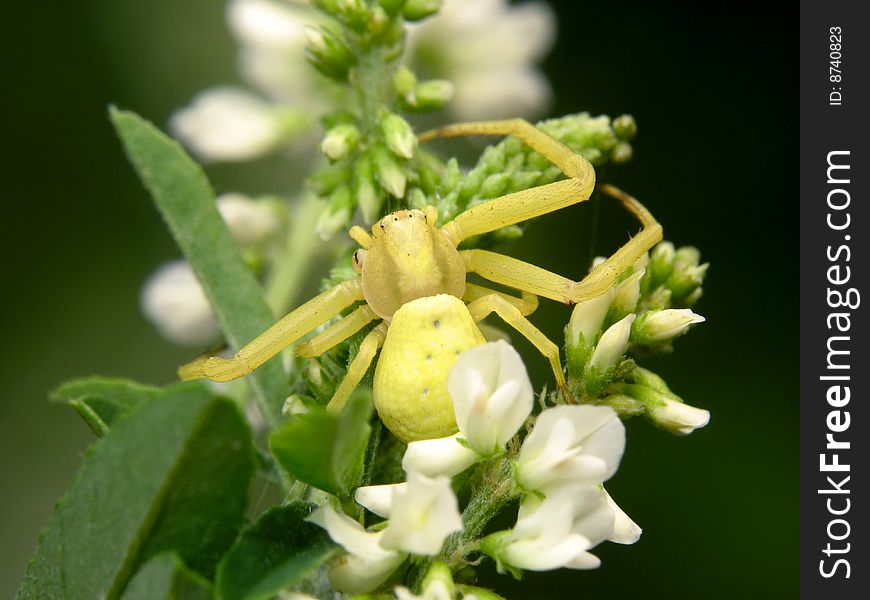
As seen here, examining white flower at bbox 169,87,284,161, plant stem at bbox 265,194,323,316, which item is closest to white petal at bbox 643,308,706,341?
plant stem at bbox 265,194,323,316

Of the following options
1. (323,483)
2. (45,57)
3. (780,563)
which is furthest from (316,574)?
(45,57)

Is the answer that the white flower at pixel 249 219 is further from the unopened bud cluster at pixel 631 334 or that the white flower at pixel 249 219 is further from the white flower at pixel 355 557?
the white flower at pixel 355 557

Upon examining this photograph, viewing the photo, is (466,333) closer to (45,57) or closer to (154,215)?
(154,215)

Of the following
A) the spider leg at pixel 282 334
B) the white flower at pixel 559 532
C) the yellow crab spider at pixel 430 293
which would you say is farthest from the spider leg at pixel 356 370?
the white flower at pixel 559 532

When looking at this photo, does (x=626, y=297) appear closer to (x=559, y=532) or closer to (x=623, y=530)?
(x=623, y=530)

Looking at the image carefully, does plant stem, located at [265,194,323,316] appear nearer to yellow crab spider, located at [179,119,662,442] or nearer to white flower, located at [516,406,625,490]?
yellow crab spider, located at [179,119,662,442]

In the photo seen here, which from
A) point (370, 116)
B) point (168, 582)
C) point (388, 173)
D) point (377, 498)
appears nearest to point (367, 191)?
point (388, 173)
